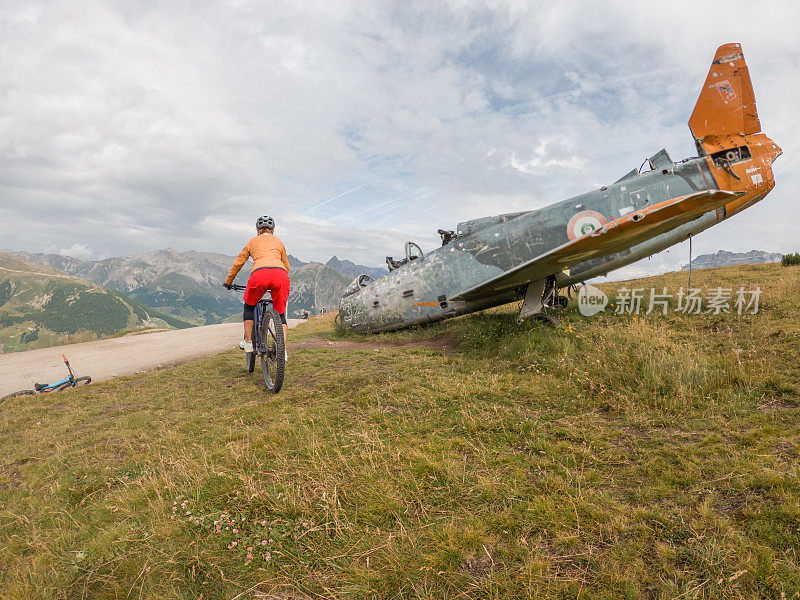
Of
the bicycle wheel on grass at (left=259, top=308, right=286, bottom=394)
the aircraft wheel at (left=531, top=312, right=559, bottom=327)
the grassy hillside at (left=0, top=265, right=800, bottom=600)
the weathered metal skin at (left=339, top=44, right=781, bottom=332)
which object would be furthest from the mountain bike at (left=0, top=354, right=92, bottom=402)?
the aircraft wheel at (left=531, top=312, right=559, bottom=327)

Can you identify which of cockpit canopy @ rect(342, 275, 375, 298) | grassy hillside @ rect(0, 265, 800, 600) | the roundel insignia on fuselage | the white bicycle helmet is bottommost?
grassy hillside @ rect(0, 265, 800, 600)

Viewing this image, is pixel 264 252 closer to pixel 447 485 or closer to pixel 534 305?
pixel 447 485

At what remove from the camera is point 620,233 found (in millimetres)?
6641

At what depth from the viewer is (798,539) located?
2.35 meters

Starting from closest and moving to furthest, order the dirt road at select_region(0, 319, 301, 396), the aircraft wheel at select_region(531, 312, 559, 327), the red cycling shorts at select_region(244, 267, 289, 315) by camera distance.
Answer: the red cycling shorts at select_region(244, 267, 289, 315) → the aircraft wheel at select_region(531, 312, 559, 327) → the dirt road at select_region(0, 319, 301, 396)

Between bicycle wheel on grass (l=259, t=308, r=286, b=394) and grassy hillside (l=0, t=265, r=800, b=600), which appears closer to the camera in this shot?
grassy hillside (l=0, t=265, r=800, b=600)

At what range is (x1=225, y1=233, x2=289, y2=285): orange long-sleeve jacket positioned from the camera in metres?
6.98

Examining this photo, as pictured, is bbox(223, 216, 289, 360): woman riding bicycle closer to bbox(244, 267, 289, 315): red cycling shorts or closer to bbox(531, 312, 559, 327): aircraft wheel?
bbox(244, 267, 289, 315): red cycling shorts

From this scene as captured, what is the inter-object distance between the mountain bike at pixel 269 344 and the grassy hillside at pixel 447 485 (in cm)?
69

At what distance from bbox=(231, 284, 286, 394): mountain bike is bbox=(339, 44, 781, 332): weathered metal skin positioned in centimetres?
429

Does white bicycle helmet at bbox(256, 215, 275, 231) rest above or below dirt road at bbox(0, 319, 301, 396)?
above

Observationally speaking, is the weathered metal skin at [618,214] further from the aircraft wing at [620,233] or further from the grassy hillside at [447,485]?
the grassy hillside at [447,485]

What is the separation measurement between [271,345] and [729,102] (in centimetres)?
1267

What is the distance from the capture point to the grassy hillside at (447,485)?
7.90 feet
